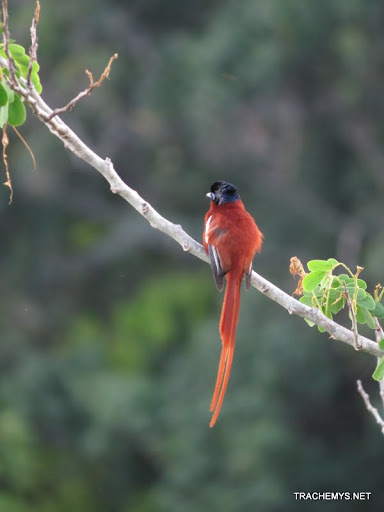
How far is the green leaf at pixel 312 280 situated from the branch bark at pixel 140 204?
60 mm

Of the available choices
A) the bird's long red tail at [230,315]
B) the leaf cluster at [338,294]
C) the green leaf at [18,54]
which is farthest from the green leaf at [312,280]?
the green leaf at [18,54]

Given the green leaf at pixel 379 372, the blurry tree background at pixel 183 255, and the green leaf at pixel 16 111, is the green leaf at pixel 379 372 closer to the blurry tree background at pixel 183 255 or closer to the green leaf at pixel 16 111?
the green leaf at pixel 16 111

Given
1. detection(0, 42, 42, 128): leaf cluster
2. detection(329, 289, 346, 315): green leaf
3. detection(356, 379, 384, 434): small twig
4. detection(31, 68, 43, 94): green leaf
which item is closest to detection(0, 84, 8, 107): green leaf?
detection(0, 42, 42, 128): leaf cluster

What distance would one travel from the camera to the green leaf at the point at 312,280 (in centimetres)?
349

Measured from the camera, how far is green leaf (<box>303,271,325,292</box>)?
137 inches

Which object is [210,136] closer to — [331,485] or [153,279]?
[153,279]

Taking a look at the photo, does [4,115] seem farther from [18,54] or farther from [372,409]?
[372,409]

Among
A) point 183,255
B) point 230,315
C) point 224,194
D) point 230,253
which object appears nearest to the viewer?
point 230,315

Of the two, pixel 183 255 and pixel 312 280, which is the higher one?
pixel 183 255

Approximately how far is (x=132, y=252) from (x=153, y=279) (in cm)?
42

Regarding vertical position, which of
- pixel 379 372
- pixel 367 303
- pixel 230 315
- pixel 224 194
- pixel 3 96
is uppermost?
pixel 224 194

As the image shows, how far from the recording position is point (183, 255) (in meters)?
13.4

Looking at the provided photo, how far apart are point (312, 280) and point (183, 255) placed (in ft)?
32.4

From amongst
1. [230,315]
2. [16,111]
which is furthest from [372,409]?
[16,111]
